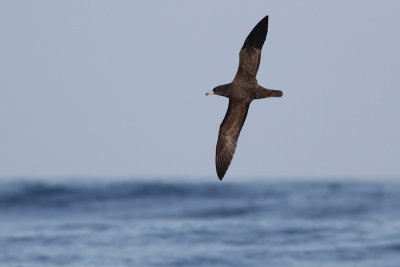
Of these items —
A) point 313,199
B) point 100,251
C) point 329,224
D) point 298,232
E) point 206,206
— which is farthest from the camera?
point 313,199

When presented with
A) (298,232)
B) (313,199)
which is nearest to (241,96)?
(298,232)

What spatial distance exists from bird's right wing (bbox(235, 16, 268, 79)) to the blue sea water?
9.38m

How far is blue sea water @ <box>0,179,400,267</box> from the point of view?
68.9 feet

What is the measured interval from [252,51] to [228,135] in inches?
58.9

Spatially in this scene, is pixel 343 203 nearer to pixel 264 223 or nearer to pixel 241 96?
pixel 264 223

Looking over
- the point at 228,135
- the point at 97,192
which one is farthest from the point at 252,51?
the point at 97,192

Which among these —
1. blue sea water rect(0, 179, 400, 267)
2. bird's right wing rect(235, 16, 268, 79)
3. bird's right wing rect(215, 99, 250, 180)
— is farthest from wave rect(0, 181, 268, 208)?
bird's right wing rect(235, 16, 268, 79)

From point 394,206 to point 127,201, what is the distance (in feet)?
37.1

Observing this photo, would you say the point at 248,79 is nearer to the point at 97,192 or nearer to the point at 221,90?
the point at 221,90

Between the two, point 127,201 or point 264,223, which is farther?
point 127,201

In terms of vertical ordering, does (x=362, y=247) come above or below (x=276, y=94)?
below

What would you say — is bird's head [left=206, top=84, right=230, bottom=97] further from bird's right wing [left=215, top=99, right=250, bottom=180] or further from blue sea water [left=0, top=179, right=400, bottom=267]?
blue sea water [left=0, top=179, right=400, bottom=267]

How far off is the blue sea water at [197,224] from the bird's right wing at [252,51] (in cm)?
938

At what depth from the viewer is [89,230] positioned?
25.5m
